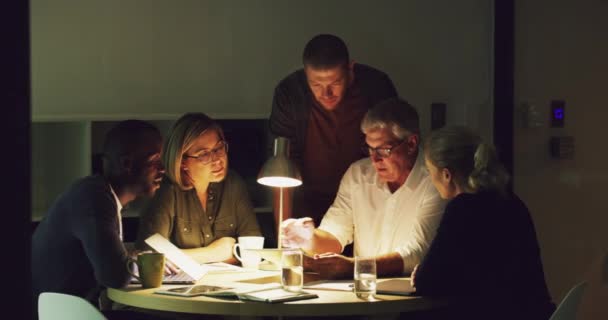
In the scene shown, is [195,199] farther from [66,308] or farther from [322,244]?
[66,308]

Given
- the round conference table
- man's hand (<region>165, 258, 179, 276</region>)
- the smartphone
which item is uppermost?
man's hand (<region>165, 258, 179, 276</region>)

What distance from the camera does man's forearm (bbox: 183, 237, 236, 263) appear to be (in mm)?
3611

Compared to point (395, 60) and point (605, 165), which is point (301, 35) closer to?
point (395, 60)

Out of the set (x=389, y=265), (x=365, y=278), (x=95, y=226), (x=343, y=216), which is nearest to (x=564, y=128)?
(x=343, y=216)

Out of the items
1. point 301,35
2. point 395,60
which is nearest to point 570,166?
point 395,60

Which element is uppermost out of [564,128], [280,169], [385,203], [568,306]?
[564,128]

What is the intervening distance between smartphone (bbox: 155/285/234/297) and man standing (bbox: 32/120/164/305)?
18 centimetres

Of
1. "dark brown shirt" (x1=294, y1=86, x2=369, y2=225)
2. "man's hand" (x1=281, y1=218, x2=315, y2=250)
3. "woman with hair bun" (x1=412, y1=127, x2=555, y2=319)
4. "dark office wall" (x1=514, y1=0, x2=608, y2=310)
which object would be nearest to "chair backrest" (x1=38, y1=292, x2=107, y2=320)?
"woman with hair bun" (x1=412, y1=127, x2=555, y2=319)

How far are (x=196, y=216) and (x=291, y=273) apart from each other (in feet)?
3.23

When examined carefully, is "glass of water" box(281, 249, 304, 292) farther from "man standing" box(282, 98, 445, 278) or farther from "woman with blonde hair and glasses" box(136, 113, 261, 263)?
"woman with blonde hair and glasses" box(136, 113, 261, 263)

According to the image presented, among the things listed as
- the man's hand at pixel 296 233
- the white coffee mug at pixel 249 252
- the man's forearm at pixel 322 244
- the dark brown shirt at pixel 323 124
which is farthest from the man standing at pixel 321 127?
the white coffee mug at pixel 249 252

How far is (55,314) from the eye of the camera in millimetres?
2635

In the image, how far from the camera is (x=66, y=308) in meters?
2.59

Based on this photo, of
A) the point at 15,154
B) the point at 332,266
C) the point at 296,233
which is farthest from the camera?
the point at 296,233
